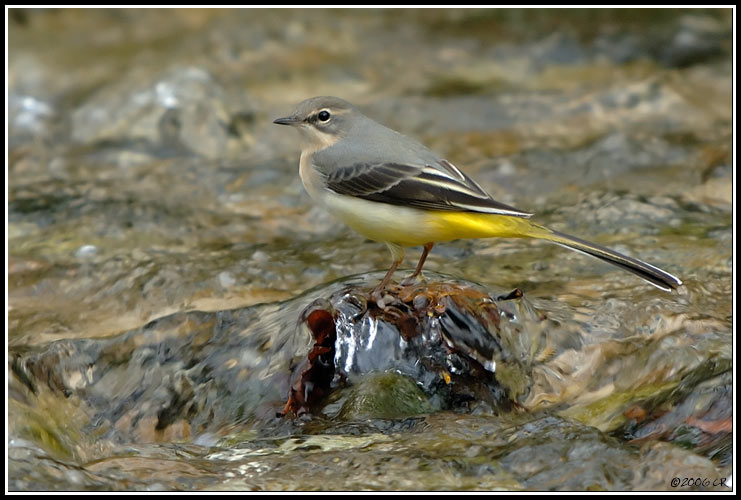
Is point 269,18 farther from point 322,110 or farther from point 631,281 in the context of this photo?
point 631,281

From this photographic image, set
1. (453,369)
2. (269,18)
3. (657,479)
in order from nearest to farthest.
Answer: (657,479), (453,369), (269,18)

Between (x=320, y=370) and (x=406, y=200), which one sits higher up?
(x=406, y=200)

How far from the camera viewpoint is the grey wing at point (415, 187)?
20.4 feet

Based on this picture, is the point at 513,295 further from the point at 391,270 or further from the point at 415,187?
the point at 415,187

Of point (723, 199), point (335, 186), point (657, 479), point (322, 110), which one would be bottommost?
point (657, 479)

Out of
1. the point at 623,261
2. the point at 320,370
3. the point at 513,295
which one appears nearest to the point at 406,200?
the point at 513,295

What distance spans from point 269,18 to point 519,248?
23.8 ft

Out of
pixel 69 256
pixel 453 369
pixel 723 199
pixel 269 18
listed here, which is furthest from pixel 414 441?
pixel 269 18

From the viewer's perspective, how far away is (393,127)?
1098 centimetres

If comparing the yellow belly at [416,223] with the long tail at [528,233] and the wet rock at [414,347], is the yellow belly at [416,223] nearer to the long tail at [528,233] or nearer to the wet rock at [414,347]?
the long tail at [528,233]

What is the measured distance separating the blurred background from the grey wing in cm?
84

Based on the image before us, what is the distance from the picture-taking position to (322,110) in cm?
736

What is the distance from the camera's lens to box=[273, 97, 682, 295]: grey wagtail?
614 centimetres

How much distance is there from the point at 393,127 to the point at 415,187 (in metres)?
4.65
